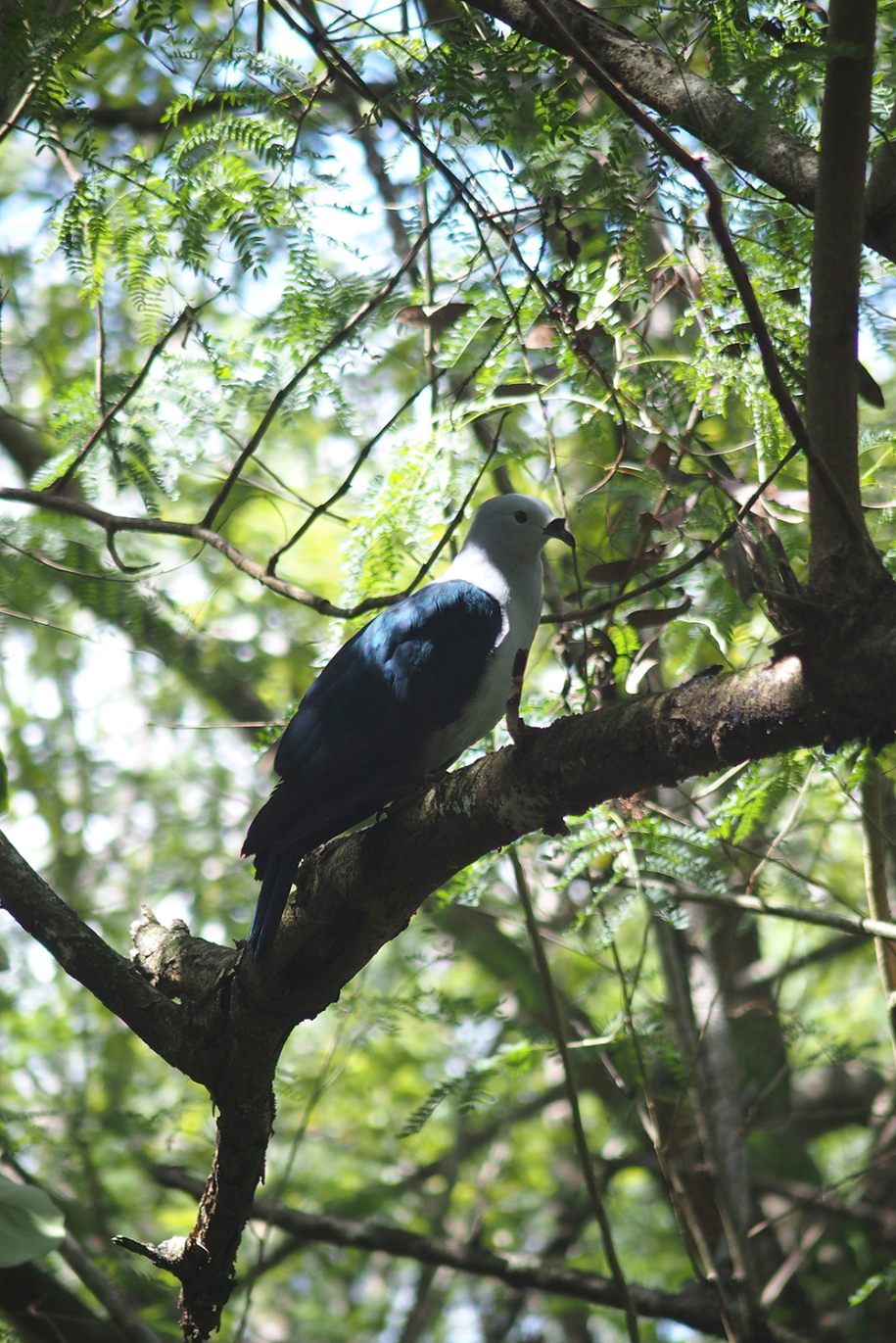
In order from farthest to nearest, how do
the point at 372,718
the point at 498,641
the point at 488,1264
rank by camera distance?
the point at 488,1264, the point at 498,641, the point at 372,718

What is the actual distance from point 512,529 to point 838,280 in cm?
195

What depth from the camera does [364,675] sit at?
3336 millimetres

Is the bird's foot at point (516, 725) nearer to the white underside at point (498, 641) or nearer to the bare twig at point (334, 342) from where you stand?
the white underside at point (498, 641)

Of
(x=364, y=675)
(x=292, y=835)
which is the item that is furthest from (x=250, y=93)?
(x=292, y=835)

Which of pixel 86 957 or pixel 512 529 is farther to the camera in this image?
pixel 512 529

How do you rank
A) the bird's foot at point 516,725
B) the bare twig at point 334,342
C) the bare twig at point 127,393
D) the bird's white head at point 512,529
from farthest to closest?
the bird's white head at point 512,529 < the bare twig at point 127,393 < the bare twig at point 334,342 < the bird's foot at point 516,725

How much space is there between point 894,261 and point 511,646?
55.5 inches

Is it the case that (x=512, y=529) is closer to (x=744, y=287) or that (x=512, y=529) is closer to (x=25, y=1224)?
(x=744, y=287)

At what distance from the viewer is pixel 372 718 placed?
3.24 metres

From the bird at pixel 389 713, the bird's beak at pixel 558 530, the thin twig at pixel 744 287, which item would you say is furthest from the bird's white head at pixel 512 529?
the thin twig at pixel 744 287

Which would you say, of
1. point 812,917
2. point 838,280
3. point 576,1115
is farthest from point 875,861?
point 838,280

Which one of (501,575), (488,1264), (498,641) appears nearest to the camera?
(498,641)

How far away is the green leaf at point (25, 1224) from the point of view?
121 inches

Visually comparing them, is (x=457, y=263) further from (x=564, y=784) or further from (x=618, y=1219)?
(x=618, y=1219)
